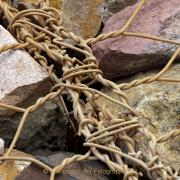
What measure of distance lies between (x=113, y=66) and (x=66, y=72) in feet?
1.25

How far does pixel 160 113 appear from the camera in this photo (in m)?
0.86

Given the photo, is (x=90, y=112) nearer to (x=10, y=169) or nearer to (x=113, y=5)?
(x=10, y=169)

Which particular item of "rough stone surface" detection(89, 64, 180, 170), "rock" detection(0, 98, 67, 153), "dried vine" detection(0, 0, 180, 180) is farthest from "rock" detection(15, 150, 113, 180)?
"rock" detection(0, 98, 67, 153)

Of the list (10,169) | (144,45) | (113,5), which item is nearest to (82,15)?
(113,5)

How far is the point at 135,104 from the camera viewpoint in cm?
91

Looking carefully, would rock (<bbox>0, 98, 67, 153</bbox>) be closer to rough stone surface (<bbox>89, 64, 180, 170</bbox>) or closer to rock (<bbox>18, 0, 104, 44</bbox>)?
rough stone surface (<bbox>89, 64, 180, 170</bbox>)

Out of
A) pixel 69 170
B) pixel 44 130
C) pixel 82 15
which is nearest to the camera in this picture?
pixel 69 170

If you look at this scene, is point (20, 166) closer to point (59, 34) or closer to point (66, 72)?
point (66, 72)

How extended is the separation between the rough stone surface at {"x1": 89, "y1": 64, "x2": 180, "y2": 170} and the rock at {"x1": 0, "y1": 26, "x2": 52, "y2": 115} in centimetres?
34

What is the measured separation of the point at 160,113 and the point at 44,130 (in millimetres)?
451

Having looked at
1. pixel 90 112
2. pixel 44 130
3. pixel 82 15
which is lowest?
pixel 44 130

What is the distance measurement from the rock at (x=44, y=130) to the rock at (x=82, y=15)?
453 millimetres

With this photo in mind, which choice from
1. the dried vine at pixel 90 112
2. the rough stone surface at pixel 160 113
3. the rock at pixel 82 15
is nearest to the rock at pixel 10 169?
the dried vine at pixel 90 112

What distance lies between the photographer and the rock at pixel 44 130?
917 mm
